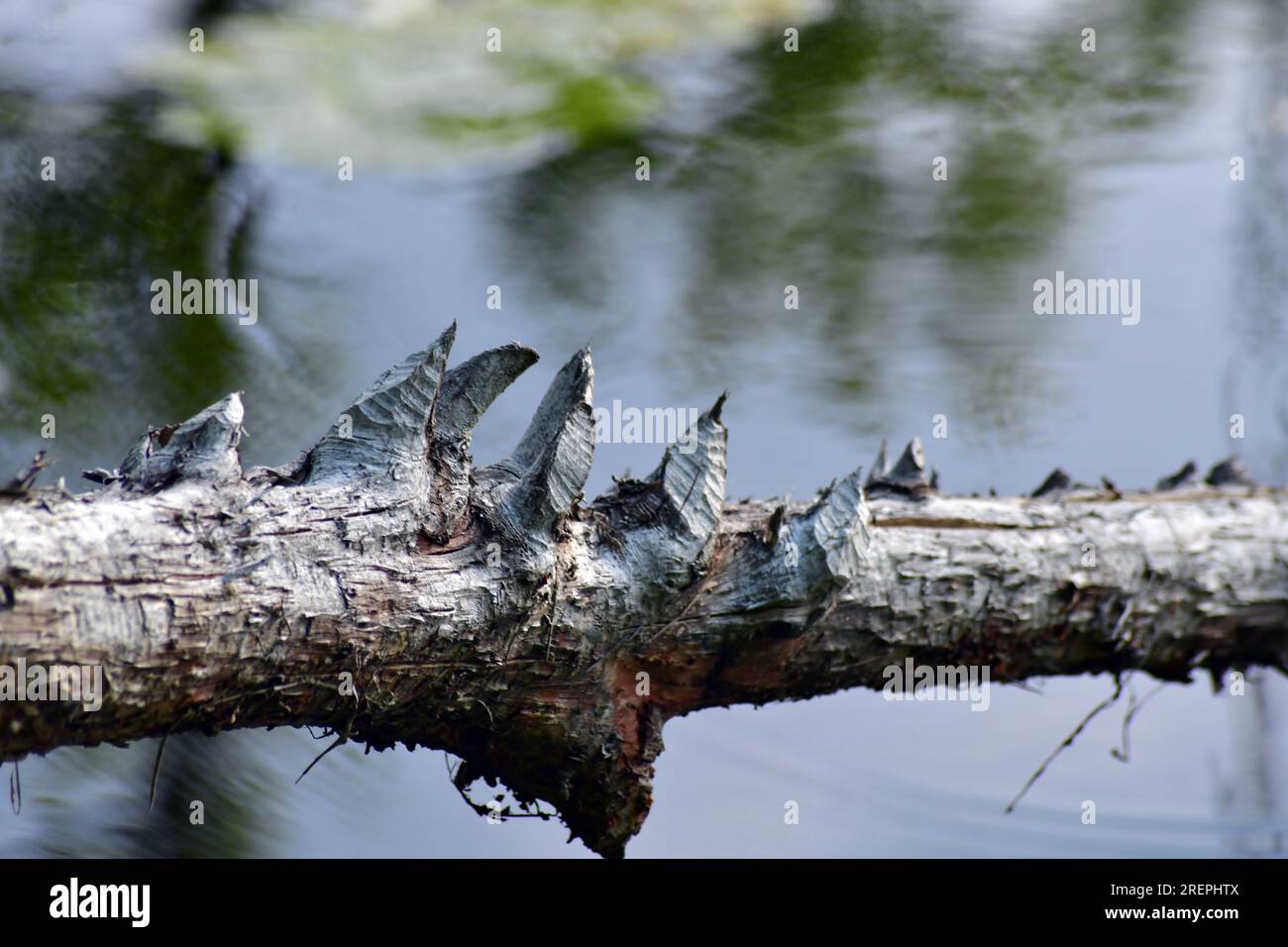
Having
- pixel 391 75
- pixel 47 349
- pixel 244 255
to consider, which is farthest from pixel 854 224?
pixel 47 349

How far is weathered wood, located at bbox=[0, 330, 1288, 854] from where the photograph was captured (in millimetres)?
621

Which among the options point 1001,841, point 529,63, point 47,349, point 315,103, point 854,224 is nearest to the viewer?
point 1001,841

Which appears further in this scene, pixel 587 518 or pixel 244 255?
pixel 244 255

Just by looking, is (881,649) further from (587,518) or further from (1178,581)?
(1178,581)

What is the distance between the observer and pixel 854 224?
99.3 inches

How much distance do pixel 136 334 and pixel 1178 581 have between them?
69.4 inches

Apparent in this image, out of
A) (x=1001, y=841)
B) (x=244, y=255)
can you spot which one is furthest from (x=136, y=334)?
(x=1001, y=841)

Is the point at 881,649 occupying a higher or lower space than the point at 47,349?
lower

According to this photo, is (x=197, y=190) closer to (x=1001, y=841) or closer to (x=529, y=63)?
(x=529, y=63)

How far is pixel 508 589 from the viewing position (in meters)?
0.76

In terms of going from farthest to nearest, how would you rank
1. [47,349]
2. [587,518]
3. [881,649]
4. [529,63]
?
[529,63] → [47,349] → [881,649] → [587,518]

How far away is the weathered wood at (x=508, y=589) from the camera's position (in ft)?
2.04

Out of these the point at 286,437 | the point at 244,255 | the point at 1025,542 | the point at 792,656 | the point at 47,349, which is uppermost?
the point at 244,255

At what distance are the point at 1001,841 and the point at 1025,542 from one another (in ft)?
2.43
